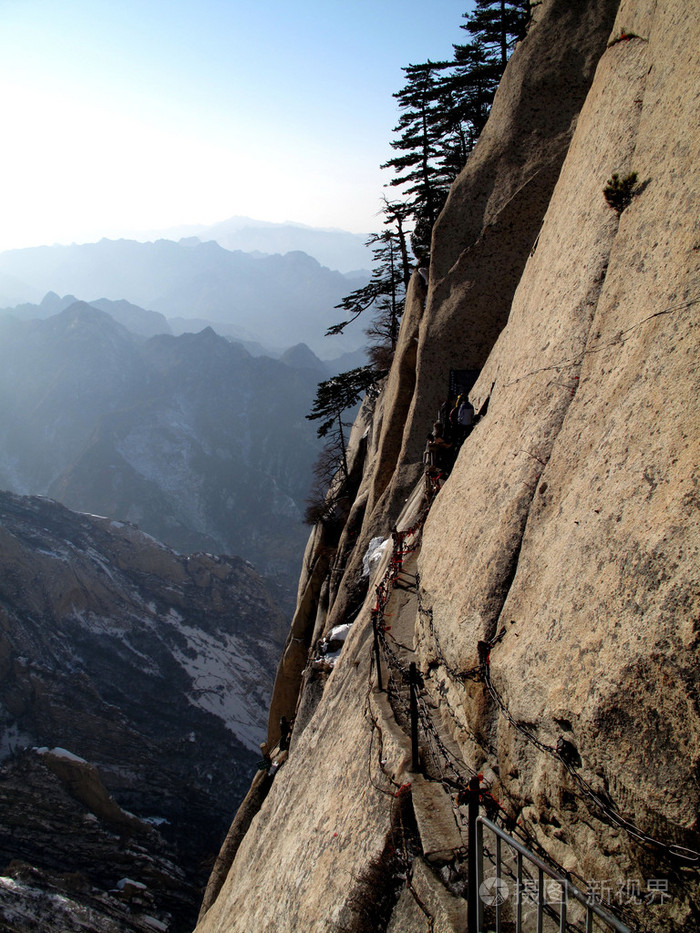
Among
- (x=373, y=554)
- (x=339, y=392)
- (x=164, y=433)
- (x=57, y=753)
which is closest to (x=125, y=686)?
(x=57, y=753)

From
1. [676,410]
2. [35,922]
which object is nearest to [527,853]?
[676,410]

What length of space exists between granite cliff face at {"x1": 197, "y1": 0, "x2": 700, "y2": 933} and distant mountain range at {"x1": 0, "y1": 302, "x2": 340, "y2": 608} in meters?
115

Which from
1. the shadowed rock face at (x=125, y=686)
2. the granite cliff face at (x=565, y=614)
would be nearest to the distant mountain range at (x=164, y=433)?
the shadowed rock face at (x=125, y=686)

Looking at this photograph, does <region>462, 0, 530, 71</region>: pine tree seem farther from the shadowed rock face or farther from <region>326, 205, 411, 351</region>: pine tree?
the shadowed rock face

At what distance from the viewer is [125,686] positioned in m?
57.2

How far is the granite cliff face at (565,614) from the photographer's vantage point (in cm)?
445

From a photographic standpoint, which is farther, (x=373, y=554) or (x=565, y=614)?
(x=373, y=554)

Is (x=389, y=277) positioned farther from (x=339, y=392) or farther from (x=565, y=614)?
(x=565, y=614)

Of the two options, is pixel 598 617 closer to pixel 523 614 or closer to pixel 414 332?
pixel 523 614

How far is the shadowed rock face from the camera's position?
126 ft

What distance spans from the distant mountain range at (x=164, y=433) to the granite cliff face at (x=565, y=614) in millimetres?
114837

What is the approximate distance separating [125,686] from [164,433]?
10539 centimetres

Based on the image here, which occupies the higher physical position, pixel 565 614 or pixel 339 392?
pixel 339 392

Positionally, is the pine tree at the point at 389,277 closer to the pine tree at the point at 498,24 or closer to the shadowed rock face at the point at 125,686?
the pine tree at the point at 498,24
